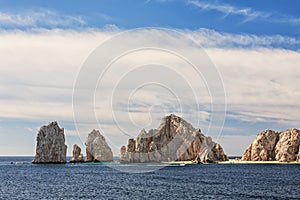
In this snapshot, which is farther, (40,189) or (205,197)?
(40,189)

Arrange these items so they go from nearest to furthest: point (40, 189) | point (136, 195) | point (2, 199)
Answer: point (2, 199)
point (136, 195)
point (40, 189)

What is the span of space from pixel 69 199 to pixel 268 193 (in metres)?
42.9

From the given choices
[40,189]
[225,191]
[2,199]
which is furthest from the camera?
[40,189]

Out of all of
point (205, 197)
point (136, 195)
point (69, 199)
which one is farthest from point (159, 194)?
point (69, 199)

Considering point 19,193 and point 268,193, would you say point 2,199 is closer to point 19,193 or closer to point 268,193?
point 19,193

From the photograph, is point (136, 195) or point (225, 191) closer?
point (136, 195)

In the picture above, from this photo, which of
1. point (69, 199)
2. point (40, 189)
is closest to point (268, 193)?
point (69, 199)

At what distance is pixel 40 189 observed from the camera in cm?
10512

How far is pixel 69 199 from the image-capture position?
281 ft

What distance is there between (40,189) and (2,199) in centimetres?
1990

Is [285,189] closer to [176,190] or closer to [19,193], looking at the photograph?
[176,190]

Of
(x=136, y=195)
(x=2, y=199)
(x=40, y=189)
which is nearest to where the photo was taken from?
(x=2, y=199)

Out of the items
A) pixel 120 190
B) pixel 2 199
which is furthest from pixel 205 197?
pixel 2 199

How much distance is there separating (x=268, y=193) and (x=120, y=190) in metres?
33.8
